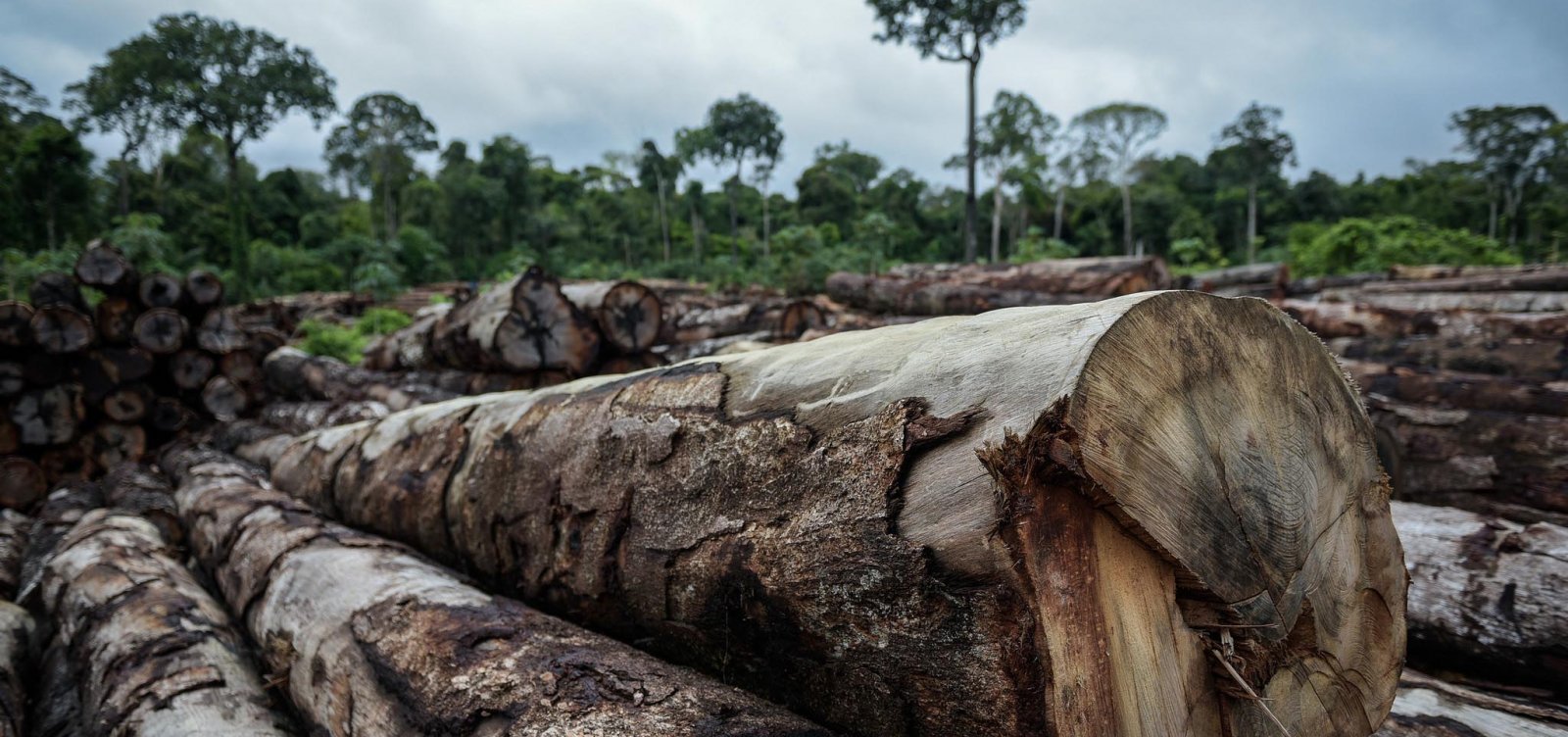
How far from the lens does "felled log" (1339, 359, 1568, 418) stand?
3.45m

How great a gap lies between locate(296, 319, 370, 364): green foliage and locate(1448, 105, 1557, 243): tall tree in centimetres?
4553

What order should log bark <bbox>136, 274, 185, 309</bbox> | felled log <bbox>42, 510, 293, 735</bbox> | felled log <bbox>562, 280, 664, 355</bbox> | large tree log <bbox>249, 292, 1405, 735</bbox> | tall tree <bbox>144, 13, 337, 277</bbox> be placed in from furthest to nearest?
tall tree <bbox>144, 13, 337, 277</bbox> < log bark <bbox>136, 274, 185, 309</bbox> < felled log <bbox>562, 280, 664, 355</bbox> < felled log <bbox>42, 510, 293, 735</bbox> < large tree log <bbox>249, 292, 1405, 735</bbox>

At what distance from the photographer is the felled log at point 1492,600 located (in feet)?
6.40

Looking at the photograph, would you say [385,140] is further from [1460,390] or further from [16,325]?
[1460,390]

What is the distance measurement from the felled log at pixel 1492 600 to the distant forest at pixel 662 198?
17429 millimetres

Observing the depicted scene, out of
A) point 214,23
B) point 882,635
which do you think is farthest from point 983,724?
point 214,23

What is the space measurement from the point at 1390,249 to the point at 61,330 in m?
25.1

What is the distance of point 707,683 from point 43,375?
326 inches

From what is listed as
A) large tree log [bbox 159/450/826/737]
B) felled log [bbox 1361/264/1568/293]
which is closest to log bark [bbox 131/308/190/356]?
large tree log [bbox 159/450/826/737]

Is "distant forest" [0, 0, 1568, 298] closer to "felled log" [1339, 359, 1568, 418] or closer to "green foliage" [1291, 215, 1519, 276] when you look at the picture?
"green foliage" [1291, 215, 1519, 276]

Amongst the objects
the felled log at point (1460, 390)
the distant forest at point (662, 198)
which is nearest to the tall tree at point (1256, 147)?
the distant forest at point (662, 198)

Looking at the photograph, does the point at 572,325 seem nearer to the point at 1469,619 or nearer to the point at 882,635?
the point at 882,635

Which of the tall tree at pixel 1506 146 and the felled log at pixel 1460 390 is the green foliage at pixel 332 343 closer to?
the felled log at pixel 1460 390

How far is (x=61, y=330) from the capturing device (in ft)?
20.9
